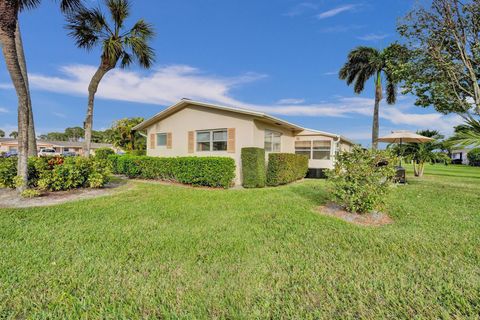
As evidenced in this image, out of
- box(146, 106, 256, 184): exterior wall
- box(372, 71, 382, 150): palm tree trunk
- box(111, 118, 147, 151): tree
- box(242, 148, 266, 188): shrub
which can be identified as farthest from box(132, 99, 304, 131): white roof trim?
box(372, 71, 382, 150): palm tree trunk

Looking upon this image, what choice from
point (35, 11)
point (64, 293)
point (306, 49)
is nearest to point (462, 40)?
point (306, 49)

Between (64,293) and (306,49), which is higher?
(306,49)

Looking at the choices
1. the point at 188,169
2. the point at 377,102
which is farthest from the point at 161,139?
the point at 377,102

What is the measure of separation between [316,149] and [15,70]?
15.0 meters

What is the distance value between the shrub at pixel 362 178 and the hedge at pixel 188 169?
4986mm

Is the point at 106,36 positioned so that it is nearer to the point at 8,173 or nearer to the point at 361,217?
the point at 8,173

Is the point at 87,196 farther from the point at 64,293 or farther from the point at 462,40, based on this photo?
the point at 462,40

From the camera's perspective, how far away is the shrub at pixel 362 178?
16.6ft

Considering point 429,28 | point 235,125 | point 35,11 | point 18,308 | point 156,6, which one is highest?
point 156,6

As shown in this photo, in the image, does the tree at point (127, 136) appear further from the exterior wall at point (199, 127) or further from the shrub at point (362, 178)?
the shrub at point (362, 178)

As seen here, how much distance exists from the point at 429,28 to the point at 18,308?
50.4 feet

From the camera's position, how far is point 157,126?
14.0 meters

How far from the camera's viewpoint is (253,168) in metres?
9.88

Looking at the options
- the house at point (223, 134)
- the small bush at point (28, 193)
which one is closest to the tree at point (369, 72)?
the house at point (223, 134)
